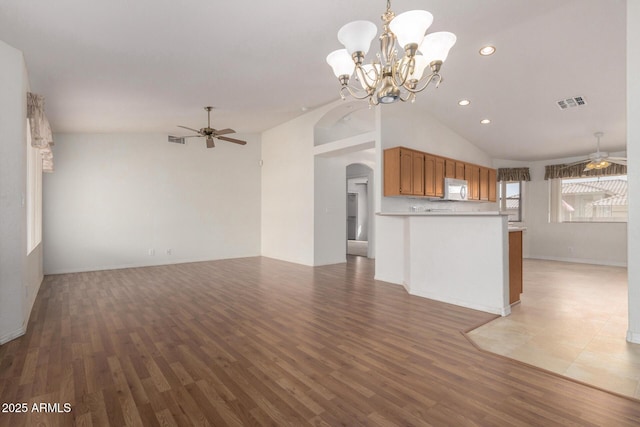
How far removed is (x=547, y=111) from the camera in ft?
17.5

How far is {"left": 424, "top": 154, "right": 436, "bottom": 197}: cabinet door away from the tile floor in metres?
2.13

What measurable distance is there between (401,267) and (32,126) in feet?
16.5

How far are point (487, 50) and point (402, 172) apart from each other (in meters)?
1.94

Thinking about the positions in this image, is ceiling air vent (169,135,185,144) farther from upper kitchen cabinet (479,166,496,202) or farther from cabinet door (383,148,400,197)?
upper kitchen cabinet (479,166,496,202)

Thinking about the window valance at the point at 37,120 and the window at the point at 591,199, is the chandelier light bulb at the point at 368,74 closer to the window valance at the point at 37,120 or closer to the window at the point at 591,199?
the window valance at the point at 37,120

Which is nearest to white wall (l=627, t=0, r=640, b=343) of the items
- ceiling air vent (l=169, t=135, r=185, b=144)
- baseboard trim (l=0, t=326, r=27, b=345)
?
baseboard trim (l=0, t=326, r=27, b=345)

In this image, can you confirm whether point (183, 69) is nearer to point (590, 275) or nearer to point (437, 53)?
point (437, 53)

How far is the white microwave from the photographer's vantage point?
6094mm

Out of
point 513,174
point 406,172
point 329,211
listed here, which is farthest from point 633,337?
point 513,174

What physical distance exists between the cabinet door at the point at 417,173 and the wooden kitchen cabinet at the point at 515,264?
1.83 m

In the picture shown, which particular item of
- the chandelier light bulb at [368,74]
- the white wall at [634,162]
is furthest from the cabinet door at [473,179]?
the chandelier light bulb at [368,74]

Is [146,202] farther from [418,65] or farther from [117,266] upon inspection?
[418,65]

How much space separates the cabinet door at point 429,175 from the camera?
18.5 feet

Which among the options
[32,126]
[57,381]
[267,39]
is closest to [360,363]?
[57,381]
